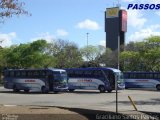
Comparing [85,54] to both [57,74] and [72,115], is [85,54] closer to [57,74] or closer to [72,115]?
[57,74]

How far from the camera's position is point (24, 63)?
77.6 metres

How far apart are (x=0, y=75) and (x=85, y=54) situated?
78.1 feet

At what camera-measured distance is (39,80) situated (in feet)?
154

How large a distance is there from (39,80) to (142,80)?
62.0 feet

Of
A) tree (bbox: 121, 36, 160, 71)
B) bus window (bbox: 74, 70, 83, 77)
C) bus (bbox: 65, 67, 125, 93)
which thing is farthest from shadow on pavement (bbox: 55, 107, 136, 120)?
tree (bbox: 121, 36, 160, 71)

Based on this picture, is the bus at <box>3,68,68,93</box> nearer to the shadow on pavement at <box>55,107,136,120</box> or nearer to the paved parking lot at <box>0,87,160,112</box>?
the paved parking lot at <box>0,87,160,112</box>

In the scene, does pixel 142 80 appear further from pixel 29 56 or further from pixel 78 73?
pixel 29 56

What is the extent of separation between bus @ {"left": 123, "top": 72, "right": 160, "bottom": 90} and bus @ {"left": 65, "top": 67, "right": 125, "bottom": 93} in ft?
32.1

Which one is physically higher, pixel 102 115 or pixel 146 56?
pixel 146 56

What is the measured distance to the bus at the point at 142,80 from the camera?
59312 millimetres

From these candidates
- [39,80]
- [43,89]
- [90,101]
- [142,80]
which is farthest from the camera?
[142,80]

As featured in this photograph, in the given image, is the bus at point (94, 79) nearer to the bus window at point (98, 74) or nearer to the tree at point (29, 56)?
the bus window at point (98, 74)

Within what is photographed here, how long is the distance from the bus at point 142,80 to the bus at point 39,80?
16.5 metres

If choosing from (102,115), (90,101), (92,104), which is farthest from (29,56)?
(102,115)
